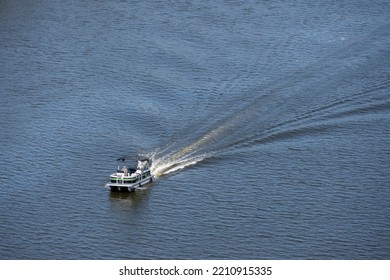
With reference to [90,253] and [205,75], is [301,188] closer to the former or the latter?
[90,253]

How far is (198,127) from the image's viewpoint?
165 ft

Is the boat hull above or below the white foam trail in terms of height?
below

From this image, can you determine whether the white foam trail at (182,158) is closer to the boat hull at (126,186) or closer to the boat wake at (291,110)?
the boat wake at (291,110)

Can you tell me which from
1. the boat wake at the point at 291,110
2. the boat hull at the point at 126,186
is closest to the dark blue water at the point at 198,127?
the boat wake at the point at 291,110

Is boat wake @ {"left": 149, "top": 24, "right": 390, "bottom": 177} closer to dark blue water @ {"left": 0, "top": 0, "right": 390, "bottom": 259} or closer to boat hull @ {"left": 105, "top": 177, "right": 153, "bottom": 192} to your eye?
dark blue water @ {"left": 0, "top": 0, "right": 390, "bottom": 259}

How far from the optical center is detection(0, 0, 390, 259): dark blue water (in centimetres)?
4188

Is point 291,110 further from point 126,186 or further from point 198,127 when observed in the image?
point 126,186

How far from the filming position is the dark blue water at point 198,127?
41875 millimetres

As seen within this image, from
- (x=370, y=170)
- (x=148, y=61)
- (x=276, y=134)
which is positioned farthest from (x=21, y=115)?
(x=370, y=170)

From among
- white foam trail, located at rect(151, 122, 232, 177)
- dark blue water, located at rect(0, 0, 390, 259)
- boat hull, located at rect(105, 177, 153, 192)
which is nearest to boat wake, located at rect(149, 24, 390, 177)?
white foam trail, located at rect(151, 122, 232, 177)

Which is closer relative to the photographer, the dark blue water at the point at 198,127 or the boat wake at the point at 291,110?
the dark blue water at the point at 198,127

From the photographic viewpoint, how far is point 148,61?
59.3 m

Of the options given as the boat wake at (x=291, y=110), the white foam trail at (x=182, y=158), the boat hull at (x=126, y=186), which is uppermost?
the boat wake at (x=291, y=110)

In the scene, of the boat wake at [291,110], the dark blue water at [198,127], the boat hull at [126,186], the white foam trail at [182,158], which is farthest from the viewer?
the boat wake at [291,110]
